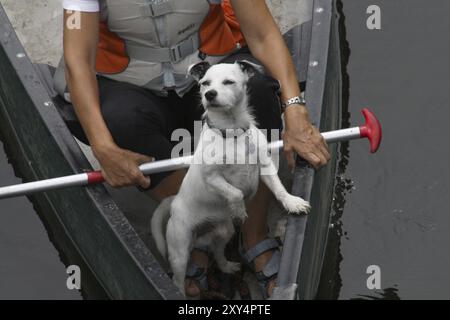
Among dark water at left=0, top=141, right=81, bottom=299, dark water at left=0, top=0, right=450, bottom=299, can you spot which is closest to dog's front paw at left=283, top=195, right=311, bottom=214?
dark water at left=0, top=0, right=450, bottom=299

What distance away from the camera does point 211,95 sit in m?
4.18

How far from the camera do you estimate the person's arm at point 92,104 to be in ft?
14.5

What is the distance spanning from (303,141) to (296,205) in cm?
29

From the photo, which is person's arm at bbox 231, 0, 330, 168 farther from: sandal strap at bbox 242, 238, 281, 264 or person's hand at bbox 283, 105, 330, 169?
sandal strap at bbox 242, 238, 281, 264

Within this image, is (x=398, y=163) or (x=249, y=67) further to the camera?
(x=398, y=163)

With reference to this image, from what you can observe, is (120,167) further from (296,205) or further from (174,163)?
(296,205)

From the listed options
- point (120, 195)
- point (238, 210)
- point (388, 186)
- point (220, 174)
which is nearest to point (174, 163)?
point (220, 174)

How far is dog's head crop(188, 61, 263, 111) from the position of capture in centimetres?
420

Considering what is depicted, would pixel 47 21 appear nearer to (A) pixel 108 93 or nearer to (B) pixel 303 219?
(A) pixel 108 93

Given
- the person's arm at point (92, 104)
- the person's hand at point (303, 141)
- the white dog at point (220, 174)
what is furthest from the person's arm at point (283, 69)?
the person's arm at point (92, 104)

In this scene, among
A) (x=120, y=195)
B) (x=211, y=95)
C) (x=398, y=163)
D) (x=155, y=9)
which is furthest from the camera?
(x=398, y=163)

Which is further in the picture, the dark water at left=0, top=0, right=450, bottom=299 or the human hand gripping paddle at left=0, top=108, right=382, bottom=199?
the dark water at left=0, top=0, right=450, bottom=299
